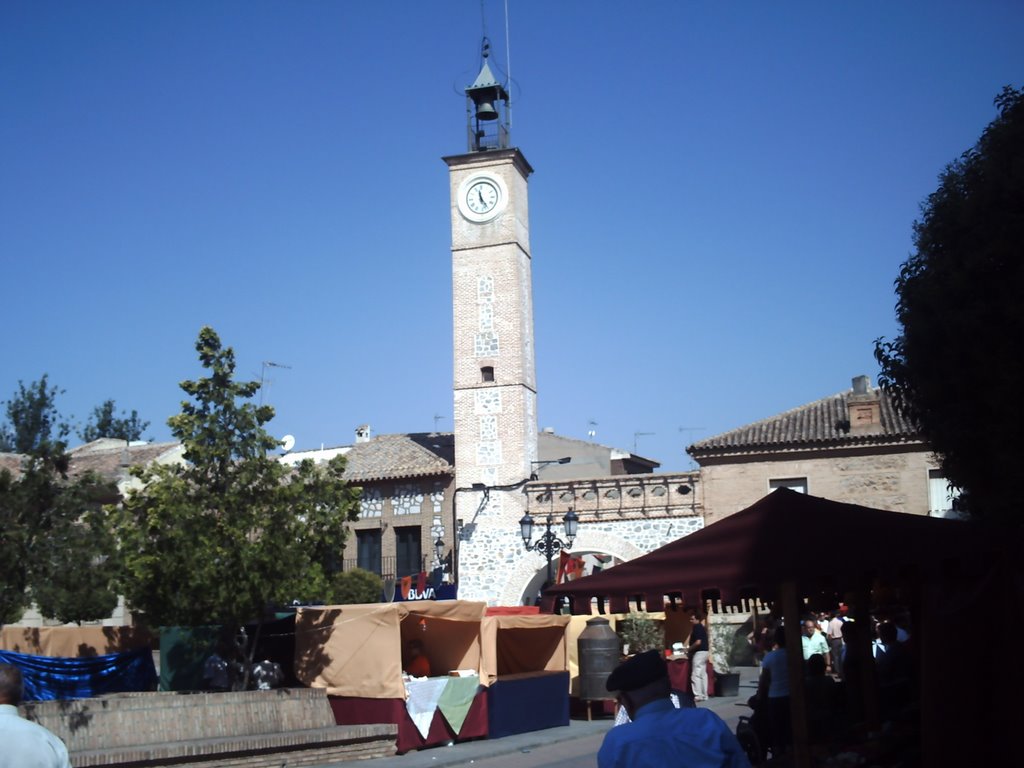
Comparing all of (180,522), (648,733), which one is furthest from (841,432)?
(648,733)

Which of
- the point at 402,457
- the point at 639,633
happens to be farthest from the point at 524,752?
the point at 402,457

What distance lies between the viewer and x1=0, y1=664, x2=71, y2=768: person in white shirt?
4.93 m

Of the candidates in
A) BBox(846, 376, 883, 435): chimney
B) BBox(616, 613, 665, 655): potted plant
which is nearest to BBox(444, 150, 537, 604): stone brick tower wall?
BBox(846, 376, 883, 435): chimney

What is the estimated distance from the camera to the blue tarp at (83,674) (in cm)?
1609

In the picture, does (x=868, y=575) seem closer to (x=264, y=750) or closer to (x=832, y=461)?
(x=264, y=750)

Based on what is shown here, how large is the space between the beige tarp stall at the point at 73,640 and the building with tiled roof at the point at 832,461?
17616 mm

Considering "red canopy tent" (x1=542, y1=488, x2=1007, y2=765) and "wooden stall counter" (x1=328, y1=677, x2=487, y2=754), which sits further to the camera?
"wooden stall counter" (x1=328, y1=677, x2=487, y2=754)

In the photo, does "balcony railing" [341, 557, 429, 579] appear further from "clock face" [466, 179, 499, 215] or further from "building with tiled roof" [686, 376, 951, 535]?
"clock face" [466, 179, 499, 215]

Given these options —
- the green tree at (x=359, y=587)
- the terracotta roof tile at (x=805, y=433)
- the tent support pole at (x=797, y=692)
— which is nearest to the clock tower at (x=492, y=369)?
the green tree at (x=359, y=587)

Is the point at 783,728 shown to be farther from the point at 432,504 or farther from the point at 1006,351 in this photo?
the point at 432,504

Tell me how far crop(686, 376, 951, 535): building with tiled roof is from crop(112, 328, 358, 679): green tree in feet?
58.4

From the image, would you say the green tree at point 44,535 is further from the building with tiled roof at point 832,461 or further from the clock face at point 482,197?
the clock face at point 482,197

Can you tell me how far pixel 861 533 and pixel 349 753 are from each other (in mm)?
9716

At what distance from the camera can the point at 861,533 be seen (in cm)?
801
